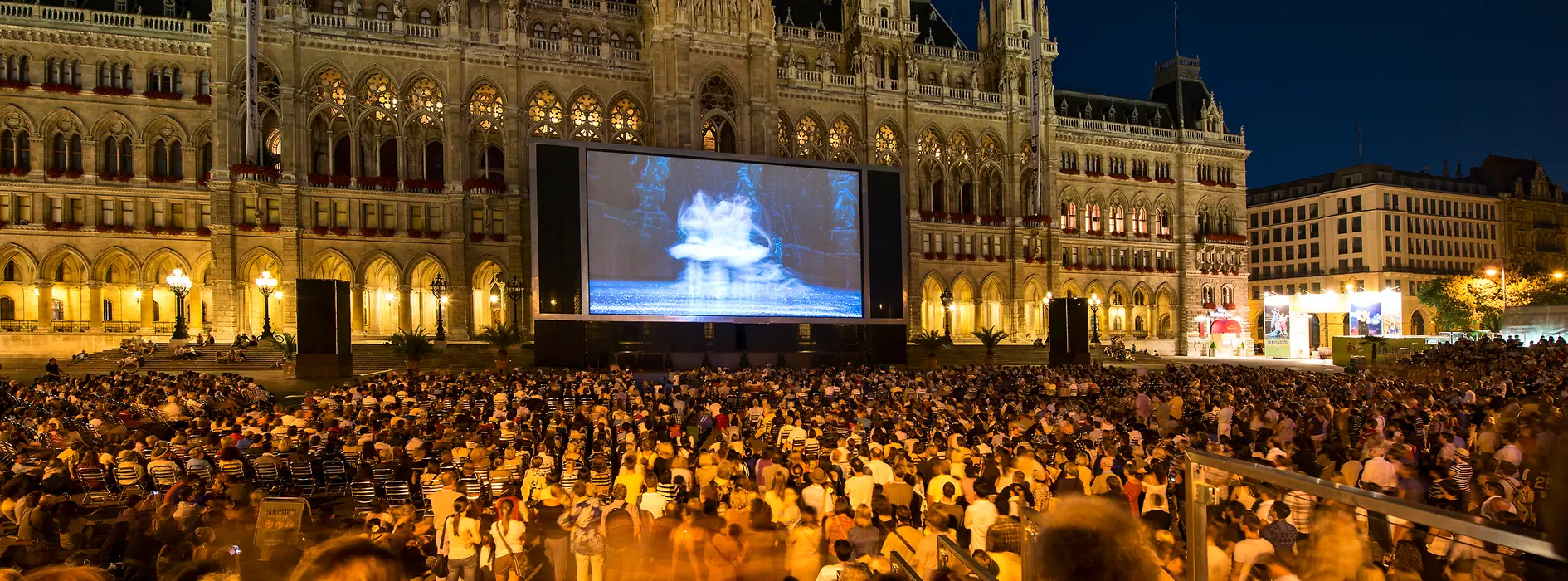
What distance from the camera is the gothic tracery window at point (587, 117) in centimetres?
4581

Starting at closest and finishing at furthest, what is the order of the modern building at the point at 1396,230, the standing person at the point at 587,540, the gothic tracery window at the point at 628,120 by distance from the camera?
the standing person at the point at 587,540, the gothic tracery window at the point at 628,120, the modern building at the point at 1396,230

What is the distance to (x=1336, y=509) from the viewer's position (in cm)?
346

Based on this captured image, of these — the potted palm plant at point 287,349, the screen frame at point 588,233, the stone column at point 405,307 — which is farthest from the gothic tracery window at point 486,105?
the potted palm plant at point 287,349

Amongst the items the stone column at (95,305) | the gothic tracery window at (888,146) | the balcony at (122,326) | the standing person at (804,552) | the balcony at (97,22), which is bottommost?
the standing person at (804,552)

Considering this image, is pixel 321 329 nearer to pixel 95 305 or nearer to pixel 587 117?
pixel 95 305

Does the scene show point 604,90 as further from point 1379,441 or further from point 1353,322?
point 1353,322

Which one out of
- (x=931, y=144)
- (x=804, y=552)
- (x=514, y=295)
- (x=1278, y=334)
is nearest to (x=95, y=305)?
(x=514, y=295)

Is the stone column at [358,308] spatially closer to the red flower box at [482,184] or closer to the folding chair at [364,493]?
the red flower box at [482,184]

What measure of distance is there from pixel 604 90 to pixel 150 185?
21387 millimetres

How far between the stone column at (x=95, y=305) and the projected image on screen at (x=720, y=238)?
23.5 m

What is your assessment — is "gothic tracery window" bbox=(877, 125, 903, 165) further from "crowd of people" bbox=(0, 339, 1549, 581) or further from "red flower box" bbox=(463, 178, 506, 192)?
"crowd of people" bbox=(0, 339, 1549, 581)

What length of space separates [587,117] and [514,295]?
11401 millimetres

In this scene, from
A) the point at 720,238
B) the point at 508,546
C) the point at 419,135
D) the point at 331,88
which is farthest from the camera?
the point at 419,135

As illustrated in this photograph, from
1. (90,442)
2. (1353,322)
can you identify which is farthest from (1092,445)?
(1353,322)
